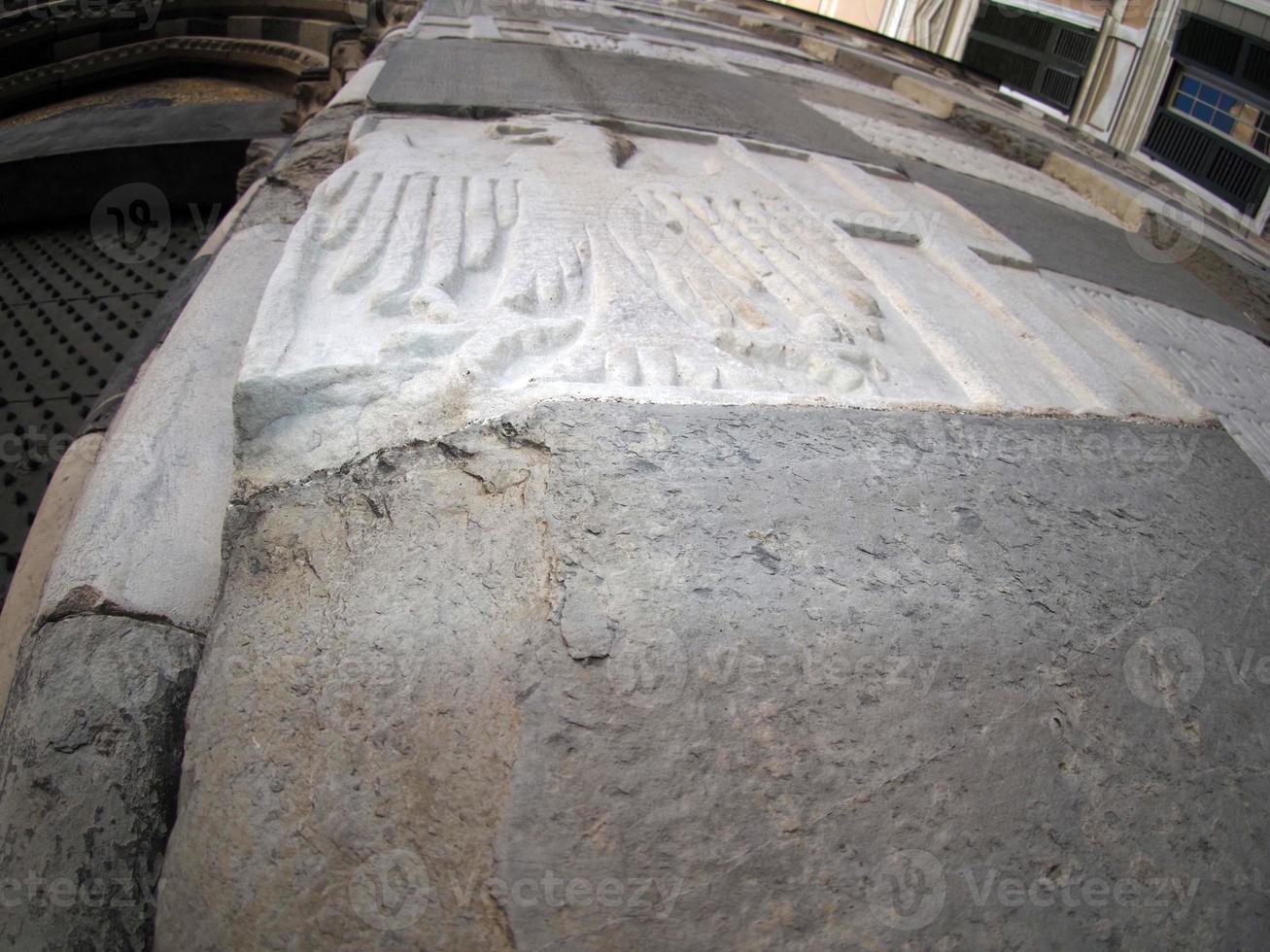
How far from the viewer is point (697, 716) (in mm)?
718

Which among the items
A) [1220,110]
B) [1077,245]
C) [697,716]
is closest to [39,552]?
[697,716]

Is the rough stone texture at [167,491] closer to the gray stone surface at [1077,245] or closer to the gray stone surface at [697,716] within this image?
the gray stone surface at [697,716]

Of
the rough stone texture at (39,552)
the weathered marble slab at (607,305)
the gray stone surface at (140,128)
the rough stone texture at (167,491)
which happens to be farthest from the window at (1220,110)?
the rough stone texture at (39,552)

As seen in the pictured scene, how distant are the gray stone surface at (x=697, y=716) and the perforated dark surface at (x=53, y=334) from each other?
5.68 feet

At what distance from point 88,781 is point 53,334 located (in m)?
2.77

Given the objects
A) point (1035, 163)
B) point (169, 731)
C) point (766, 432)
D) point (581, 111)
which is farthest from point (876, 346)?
point (1035, 163)

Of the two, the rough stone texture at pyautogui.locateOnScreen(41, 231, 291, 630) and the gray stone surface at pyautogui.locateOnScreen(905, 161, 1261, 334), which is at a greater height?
the gray stone surface at pyautogui.locateOnScreen(905, 161, 1261, 334)

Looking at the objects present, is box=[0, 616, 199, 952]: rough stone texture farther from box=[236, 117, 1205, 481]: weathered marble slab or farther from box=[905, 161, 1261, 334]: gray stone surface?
box=[905, 161, 1261, 334]: gray stone surface

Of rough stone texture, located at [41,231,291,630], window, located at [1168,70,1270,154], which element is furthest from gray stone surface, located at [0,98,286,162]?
window, located at [1168,70,1270,154]

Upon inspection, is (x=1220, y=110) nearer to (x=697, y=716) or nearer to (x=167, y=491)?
(x=697, y=716)

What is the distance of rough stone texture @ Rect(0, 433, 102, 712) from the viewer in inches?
43.9

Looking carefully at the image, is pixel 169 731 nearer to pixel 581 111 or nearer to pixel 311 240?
pixel 311 240

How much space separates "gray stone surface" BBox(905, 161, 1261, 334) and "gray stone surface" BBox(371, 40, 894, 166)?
36 cm

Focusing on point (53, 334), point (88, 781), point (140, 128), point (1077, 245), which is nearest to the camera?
point (88, 781)
